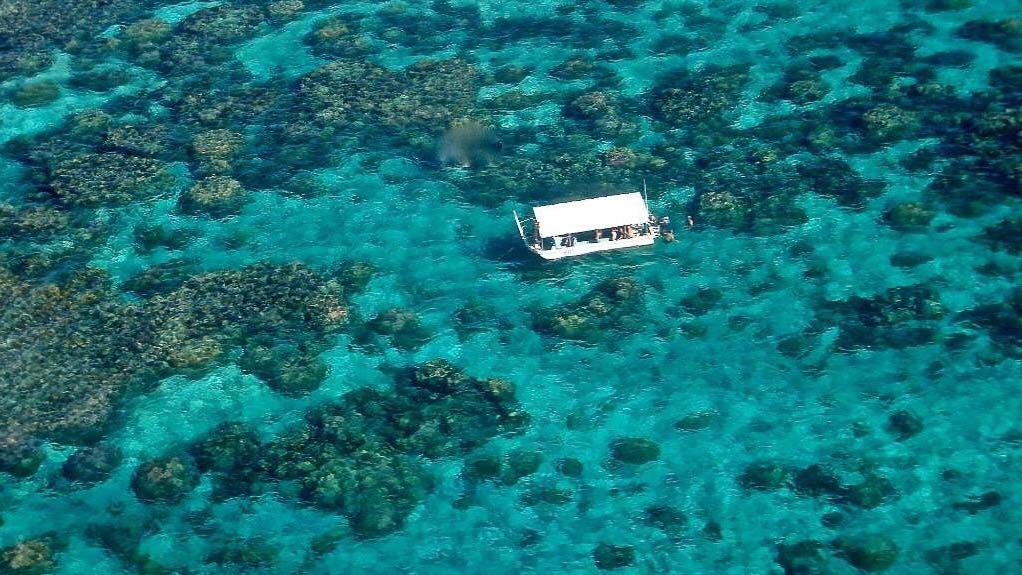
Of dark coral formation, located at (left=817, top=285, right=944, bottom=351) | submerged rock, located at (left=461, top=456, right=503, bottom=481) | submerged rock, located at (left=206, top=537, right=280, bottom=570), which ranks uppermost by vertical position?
dark coral formation, located at (left=817, top=285, right=944, bottom=351)

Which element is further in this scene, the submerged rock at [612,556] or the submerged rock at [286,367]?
the submerged rock at [286,367]

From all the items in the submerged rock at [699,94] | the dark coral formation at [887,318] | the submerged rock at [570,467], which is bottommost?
the submerged rock at [570,467]

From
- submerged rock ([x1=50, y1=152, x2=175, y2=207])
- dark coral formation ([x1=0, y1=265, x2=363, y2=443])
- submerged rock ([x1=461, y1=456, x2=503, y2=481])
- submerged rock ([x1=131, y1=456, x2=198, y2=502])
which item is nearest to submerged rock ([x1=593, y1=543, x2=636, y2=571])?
submerged rock ([x1=461, y1=456, x2=503, y2=481])

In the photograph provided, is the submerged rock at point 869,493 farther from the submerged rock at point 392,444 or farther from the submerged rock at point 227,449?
the submerged rock at point 227,449

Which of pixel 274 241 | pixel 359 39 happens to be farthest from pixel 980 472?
pixel 359 39

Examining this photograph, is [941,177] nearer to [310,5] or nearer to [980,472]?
[980,472]

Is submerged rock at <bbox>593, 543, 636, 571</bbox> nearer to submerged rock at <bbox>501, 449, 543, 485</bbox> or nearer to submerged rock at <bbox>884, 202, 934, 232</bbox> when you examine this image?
submerged rock at <bbox>501, 449, 543, 485</bbox>

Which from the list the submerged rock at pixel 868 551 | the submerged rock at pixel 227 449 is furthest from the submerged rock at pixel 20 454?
the submerged rock at pixel 868 551
